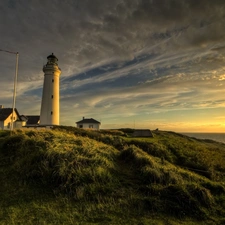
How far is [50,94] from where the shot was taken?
31.2 m

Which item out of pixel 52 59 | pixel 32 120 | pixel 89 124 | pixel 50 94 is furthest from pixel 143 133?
pixel 32 120

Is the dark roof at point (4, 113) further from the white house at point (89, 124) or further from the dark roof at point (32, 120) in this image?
the white house at point (89, 124)

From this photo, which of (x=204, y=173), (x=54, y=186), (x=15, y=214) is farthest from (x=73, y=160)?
(x=204, y=173)

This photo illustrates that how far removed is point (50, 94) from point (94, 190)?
1027 inches

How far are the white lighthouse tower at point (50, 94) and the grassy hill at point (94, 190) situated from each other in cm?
2014

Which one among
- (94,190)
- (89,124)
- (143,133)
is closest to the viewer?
(94,190)

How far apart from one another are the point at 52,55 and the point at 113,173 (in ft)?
92.7

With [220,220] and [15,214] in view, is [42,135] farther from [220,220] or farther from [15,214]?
[220,220]

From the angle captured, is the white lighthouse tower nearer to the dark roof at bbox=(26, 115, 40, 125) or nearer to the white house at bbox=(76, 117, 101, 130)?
the dark roof at bbox=(26, 115, 40, 125)

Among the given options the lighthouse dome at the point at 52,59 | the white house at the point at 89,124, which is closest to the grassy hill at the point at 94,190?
the lighthouse dome at the point at 52,59

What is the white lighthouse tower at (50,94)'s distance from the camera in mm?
30766

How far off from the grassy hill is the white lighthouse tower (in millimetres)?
20142

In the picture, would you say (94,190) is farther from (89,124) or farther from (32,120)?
(32,120)

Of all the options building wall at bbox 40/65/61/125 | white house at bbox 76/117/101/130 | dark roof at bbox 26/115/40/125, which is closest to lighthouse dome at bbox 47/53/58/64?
building wall at bbox 40/65/61/125
